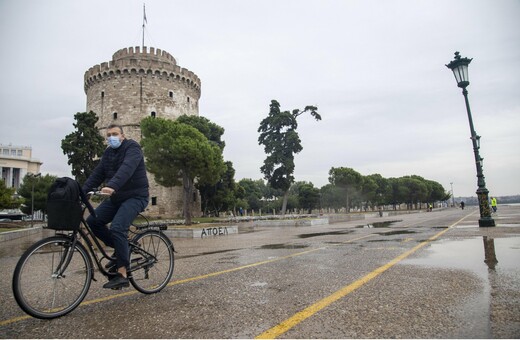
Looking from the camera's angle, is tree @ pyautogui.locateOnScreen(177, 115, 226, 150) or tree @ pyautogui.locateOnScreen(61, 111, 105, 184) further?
tree @ pyautogui.locateOnScreen(177, 115, 226, 150)

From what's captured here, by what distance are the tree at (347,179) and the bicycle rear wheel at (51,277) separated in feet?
178

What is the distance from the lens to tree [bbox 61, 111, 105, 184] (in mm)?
32156

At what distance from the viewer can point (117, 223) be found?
3.70 m

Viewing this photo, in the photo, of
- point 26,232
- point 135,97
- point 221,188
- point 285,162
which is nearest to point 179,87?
point 135,97

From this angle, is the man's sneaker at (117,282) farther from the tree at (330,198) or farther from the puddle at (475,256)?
the tree at (330,198)

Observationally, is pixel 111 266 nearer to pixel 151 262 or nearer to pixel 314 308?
pixel 151 262

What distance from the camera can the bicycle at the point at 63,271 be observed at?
3.03 m

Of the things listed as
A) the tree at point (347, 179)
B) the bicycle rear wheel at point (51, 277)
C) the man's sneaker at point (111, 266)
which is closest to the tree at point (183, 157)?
the man's sneaker at point (111, 266)

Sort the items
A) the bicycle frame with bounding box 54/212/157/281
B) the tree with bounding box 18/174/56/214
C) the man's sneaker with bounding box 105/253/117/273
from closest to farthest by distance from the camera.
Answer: the bicycle frame with bounding box 54/212/157/281
the man's sneaker with bounding box 105/253/117/273
the tree with bounding box 18/174/56/214

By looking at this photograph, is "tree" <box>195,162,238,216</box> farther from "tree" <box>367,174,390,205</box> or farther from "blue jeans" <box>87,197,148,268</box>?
"tree" <box>367,174,390,205</box>

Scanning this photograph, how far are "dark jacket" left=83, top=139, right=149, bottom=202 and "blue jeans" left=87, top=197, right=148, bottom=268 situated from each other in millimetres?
110

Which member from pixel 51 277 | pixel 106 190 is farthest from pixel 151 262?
pixel 106 190

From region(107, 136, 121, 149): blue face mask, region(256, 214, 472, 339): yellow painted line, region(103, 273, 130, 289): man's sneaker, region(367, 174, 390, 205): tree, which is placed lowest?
region(256, 214, 472, 339): yellow painted line

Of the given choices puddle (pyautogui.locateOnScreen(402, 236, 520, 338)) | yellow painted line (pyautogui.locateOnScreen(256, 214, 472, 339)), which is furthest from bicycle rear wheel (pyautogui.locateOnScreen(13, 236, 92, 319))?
puddle (pyautogui.locateOnScreen(402, 236, 520, 338))
